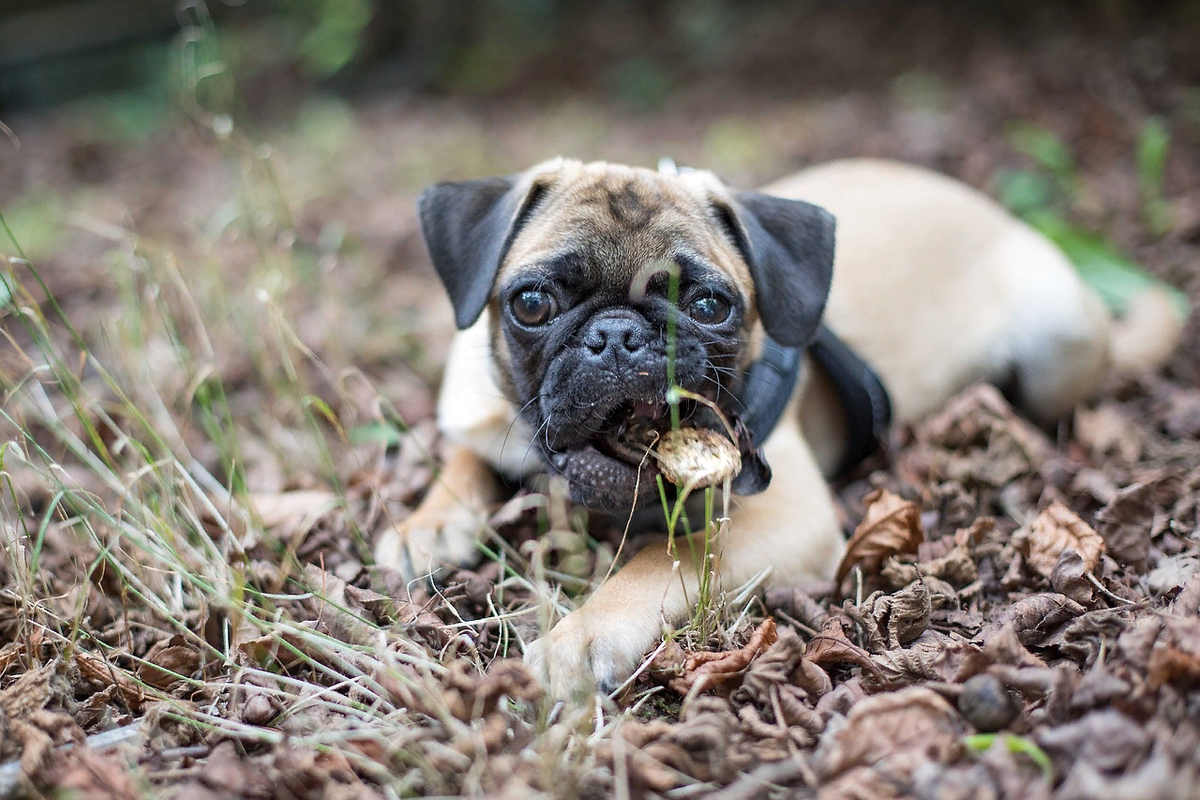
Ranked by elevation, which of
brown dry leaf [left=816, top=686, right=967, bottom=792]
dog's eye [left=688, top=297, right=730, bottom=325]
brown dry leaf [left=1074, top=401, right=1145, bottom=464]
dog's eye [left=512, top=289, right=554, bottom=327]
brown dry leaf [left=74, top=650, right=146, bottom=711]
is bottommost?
brown dry leaf [left=1074, top=401, right=1145, bottom=464]

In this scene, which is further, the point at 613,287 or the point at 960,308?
the point at 960,308

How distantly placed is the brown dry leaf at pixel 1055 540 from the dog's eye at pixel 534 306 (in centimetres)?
203

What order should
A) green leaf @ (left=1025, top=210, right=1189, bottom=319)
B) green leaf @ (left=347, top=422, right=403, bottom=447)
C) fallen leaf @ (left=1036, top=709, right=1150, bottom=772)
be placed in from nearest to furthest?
1. fallen leaf @ (left=1036, top=709, right=1150, bottom=772)
2. green leaf @ (left=347, top=422, right=403, bottom=447)
3. green leaf @ (left=1025, top=210, right=1189, bottom=319)

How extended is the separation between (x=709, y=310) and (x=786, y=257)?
46 cm

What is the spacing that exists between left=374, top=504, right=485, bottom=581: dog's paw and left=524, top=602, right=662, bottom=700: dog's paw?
0.72 m

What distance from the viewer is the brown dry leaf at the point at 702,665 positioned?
9.43ft

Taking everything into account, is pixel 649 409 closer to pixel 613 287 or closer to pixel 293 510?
pixel 613 287

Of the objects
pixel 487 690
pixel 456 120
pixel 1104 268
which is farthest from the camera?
pixel 456 120

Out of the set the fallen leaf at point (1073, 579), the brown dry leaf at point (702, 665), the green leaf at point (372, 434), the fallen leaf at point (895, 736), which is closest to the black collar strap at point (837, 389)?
the brown dry leaf at point (702, 665)

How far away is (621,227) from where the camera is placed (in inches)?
142

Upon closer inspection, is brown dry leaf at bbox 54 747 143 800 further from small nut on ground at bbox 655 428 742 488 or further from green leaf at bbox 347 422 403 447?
green leaf at bbox 347 422 403 447

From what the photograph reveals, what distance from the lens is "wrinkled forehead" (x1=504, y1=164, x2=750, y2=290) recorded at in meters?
3.50

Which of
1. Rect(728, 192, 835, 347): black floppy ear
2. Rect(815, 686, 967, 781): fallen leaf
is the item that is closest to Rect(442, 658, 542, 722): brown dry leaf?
Rect(815, 686, 967, 781): fallen leaf

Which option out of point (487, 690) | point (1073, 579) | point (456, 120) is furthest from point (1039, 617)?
point (456, 120)
